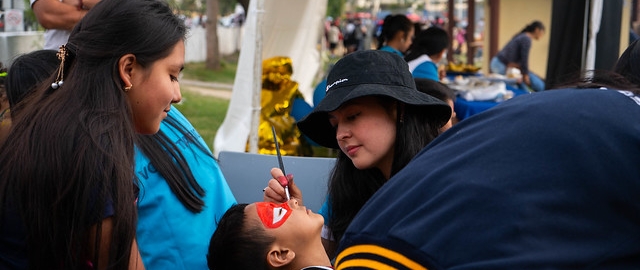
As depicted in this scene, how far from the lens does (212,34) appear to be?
1697 centimetres

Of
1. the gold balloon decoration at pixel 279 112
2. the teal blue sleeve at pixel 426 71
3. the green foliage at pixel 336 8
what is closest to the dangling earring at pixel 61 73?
the gold balloon decoration at pixel 279 112

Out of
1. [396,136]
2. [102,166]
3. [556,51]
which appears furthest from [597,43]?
[102,166]

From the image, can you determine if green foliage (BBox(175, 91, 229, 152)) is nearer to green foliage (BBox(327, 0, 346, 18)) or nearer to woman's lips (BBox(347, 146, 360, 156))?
woman's lips (BBox(347, 146, 360, 156))

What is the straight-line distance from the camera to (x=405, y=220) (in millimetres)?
1033

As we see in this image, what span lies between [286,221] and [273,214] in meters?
0.04

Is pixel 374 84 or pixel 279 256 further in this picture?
pixel 374 84

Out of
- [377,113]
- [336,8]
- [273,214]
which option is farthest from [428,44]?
[336,8]

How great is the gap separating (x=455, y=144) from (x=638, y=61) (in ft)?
2.50

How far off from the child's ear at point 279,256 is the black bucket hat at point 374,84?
0.41 meters

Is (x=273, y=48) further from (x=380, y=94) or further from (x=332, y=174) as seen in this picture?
(x=380, y=94)

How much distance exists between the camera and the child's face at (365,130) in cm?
222

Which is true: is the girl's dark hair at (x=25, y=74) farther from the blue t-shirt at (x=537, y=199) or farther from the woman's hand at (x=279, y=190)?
the blue t-shirt at (x=537, y=199)

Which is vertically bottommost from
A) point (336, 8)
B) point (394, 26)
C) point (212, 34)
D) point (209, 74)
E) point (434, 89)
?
point (209, 74)

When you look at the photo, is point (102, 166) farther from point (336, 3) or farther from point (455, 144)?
point (336, 3)
